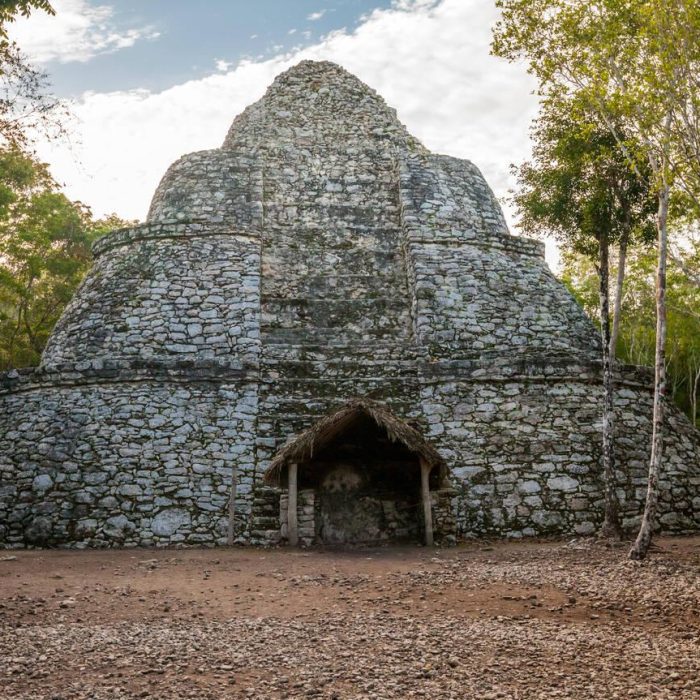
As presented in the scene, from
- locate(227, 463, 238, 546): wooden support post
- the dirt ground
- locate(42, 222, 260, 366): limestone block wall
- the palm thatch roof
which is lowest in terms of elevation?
the dirt ground

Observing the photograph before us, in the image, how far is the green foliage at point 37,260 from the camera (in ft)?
71.6

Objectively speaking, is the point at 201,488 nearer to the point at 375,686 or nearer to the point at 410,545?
the point at 410,545

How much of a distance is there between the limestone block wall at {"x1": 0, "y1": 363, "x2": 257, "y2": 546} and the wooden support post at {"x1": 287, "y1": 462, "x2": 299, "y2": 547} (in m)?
0.94

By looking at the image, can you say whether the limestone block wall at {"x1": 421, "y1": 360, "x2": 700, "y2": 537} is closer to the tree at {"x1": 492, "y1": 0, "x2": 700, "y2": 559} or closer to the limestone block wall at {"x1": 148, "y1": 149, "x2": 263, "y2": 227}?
the tree at {"x1": 492, "y1": 0, "x2": 700, "y2": 559}

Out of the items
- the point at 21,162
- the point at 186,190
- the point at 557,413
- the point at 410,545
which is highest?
the point at 21,162

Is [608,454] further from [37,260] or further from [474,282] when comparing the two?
[37,260]

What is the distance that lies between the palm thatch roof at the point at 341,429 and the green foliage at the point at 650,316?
45.9 ft

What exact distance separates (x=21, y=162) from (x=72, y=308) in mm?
5603

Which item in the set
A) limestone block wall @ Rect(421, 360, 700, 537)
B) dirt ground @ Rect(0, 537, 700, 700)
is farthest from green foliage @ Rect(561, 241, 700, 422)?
dirt ground @ Rect(0, 537, 700, 700)

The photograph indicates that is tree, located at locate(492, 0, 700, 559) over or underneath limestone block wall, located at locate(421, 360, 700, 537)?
over

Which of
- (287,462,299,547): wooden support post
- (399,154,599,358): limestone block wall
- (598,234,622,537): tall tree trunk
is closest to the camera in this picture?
(287,462,299,547): wooden support post

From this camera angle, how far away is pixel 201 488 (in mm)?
11250

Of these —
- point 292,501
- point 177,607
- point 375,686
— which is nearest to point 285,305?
point 292,501

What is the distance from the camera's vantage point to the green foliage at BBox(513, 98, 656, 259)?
40.6 feet
